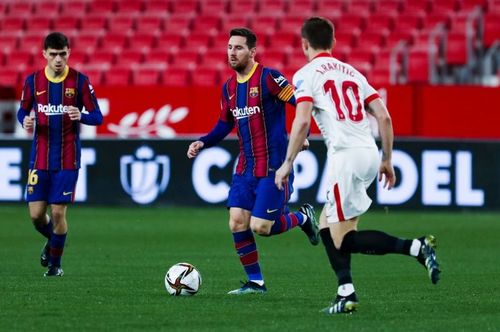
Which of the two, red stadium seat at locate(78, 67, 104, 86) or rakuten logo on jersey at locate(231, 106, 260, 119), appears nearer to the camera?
rakuten logo on jersey at locate(231, 106, 260, 119)

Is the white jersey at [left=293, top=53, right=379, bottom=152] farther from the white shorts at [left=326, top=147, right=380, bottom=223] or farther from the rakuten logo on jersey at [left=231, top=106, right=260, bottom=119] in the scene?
the rakuten logo on jersey at [left=231, top=106, right=260, bottom=119]

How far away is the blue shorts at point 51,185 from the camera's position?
10.5 meters

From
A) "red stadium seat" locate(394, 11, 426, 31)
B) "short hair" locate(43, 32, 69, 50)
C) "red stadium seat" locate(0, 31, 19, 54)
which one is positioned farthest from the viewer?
"red stadium seat" locate(0, 31, 19, 54)

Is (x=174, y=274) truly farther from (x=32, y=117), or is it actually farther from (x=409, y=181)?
(x=409, y=181)

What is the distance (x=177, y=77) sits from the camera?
21828 millimetres

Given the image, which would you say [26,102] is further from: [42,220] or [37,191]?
[42,220]

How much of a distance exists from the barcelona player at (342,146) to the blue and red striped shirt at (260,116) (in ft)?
4.82

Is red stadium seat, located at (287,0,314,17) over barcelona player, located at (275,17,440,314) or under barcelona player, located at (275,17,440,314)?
over

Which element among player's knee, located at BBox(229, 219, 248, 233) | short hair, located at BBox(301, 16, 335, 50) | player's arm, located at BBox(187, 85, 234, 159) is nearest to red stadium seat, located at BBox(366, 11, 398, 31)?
player's arm, located at BBox(187, 85, 234, 159)

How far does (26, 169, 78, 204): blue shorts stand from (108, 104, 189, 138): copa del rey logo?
9268 millimetres

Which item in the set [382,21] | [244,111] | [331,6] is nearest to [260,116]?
[244,111]

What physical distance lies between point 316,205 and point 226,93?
835 centimetres

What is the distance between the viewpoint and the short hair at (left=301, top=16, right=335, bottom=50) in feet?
25.7

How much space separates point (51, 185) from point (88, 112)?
69 cm
